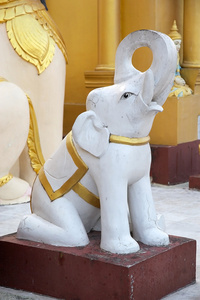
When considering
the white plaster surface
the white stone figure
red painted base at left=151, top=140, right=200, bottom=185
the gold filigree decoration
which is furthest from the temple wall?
the gold filigree decoration

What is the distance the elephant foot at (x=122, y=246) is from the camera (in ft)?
9.46

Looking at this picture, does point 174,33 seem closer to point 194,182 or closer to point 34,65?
point 194,182

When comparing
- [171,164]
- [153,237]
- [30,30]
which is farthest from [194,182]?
[153,237]

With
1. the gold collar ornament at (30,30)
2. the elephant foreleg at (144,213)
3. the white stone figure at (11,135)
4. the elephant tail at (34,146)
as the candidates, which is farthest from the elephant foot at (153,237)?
the gold collar ornament at (30,30)

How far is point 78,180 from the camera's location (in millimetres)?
2977

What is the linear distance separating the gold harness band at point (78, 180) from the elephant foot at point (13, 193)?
6.22 ft

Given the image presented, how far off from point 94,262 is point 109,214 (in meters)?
0.21

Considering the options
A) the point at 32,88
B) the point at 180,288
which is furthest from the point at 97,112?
the point at 32,88

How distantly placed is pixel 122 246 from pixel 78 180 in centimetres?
34

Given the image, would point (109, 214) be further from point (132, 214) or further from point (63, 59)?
point (63, 59)

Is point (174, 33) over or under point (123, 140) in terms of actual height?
over

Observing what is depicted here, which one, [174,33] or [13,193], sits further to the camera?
[174,33]

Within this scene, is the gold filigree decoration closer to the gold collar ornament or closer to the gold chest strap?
the gold collar ornament

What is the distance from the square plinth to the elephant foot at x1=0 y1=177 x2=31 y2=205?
1767 mm
